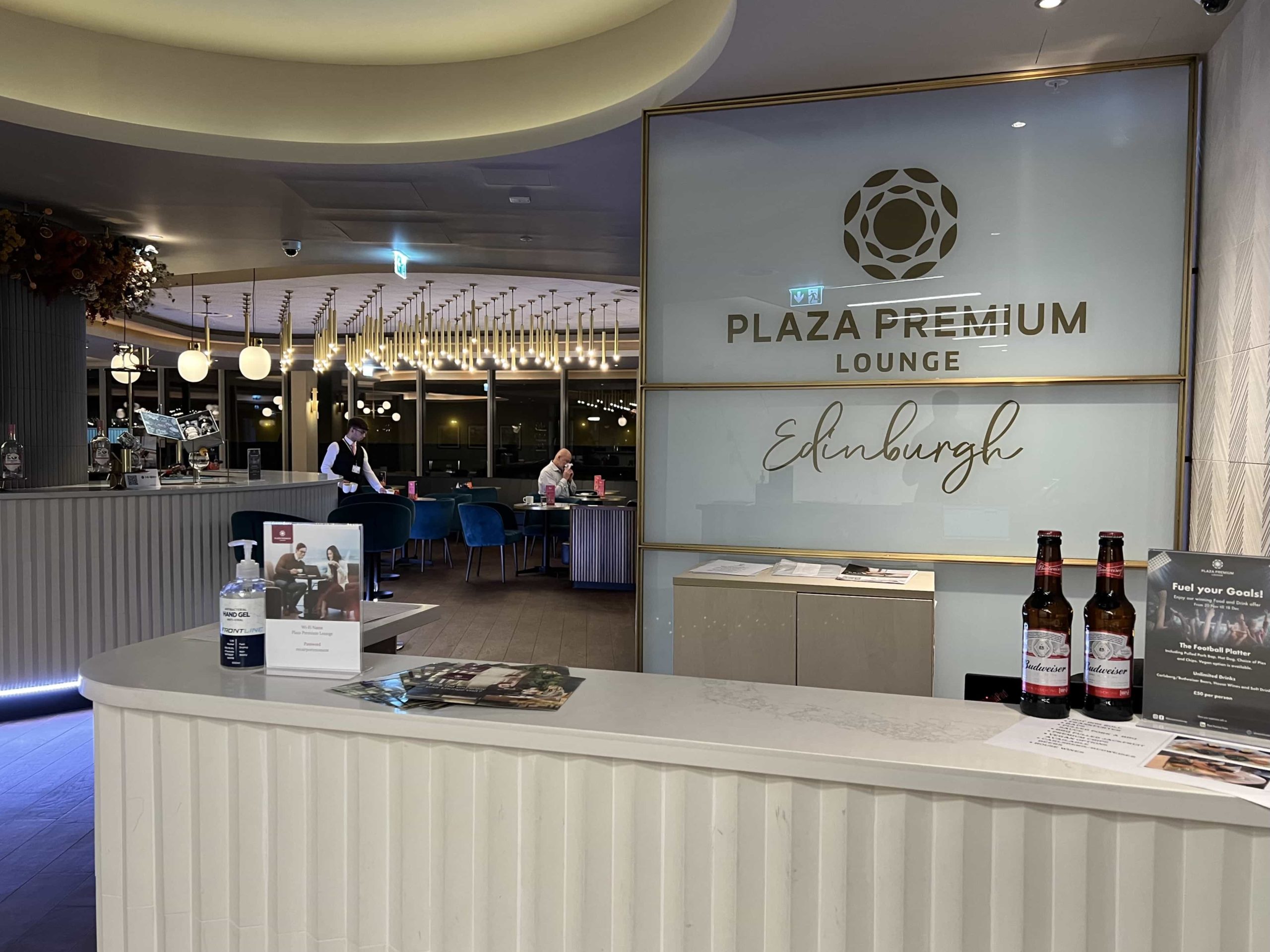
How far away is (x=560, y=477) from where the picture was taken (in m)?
10.1

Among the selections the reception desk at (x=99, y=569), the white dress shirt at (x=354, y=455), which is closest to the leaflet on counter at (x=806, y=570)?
the reception desk at (x=99, y=569)

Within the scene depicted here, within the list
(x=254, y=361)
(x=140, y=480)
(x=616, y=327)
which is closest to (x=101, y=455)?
(x=140, y=480)

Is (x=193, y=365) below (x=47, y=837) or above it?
above

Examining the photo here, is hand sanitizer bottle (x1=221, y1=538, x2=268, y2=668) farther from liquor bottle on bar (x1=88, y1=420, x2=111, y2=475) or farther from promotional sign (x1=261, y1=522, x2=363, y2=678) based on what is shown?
liquor bottle on bar (x1=88, y1=420, x2=111, y2=475)

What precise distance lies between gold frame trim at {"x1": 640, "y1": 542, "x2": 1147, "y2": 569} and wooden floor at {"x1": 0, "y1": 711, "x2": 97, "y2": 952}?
2.50m

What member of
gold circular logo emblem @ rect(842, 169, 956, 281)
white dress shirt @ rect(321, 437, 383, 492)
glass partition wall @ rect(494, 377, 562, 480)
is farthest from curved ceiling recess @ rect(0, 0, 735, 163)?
glass partition wall @ rect(494, 377, 562, 480)

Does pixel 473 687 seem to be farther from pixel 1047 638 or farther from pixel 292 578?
pixel 1047 638

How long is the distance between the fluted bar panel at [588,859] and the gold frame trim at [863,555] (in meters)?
2.25

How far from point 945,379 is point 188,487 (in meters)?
4.81

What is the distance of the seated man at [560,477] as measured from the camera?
9914 millimetres

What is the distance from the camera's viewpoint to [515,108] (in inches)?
174

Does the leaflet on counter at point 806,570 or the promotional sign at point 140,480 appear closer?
the leaflet on counter at point 806,570

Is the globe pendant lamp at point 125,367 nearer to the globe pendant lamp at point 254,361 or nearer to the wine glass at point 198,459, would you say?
the globe pendant lamp at point 254,361

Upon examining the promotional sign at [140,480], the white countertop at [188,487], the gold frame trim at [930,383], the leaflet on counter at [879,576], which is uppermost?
the gold frame trim at [930,383]
